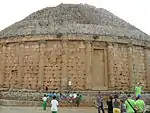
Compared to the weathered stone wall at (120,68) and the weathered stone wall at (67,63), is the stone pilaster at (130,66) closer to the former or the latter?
the weathered stone wall at (67,63)

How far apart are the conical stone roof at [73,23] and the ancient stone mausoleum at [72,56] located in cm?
8

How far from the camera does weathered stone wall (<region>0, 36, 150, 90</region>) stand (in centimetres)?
2770

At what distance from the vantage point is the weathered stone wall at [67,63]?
27.7m

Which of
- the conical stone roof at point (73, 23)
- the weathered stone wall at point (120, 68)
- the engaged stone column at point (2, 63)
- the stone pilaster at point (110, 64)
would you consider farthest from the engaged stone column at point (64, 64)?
the engaged stone column at point (2, 63)

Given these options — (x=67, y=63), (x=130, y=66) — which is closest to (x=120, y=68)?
(x=130, y=66)

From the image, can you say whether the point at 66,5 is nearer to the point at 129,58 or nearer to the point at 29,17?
the point at 29,17

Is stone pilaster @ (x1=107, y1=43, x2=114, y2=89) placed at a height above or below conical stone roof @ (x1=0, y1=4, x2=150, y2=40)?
below

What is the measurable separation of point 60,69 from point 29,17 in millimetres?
8662

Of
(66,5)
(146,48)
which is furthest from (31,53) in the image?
(146,48)

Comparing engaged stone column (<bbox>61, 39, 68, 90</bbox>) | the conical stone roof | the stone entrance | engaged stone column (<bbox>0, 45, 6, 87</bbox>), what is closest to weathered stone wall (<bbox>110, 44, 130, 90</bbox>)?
the stone entrance

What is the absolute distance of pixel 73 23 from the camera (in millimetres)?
30109

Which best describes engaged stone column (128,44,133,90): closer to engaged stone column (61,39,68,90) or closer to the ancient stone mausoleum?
the ancient stone mausoleum

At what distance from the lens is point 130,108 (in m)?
10.1

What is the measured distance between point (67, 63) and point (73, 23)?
4.53 metres
